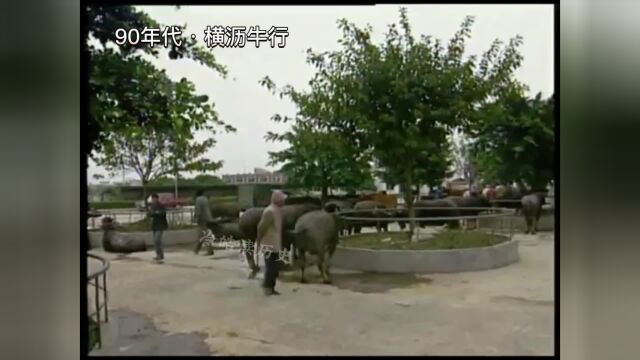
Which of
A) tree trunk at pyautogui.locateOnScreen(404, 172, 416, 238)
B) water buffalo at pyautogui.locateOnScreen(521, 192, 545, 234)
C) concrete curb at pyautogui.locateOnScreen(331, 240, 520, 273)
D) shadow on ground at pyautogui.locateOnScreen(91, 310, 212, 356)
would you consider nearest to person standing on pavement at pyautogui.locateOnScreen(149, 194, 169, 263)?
shadow on ground at pyautogui.locateOnScreen(91, 310, 212, 356)

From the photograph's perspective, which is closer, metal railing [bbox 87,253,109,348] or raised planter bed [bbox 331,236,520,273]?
metal railing [bbox 87,253,109,348]

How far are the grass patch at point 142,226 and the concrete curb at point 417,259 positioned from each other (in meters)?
0.52

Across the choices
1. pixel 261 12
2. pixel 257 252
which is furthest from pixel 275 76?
pixel 257 252

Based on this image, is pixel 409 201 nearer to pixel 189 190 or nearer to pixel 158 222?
pixel 189 190

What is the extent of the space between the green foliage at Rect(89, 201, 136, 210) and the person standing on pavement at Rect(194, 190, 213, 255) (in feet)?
0.71

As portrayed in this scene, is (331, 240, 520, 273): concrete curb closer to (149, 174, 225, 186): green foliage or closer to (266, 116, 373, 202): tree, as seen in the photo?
(266, 116, 373, 202): tree

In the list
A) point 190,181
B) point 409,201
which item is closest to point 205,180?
point 190,181

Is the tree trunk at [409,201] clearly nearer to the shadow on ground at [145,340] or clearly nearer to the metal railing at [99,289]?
the shadow on ground at [145,340]

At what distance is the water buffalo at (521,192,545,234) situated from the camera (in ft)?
6.19

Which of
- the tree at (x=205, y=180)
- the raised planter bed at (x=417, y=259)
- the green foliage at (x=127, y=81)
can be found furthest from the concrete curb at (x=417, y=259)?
the green foliage at (x=127, y=81)
